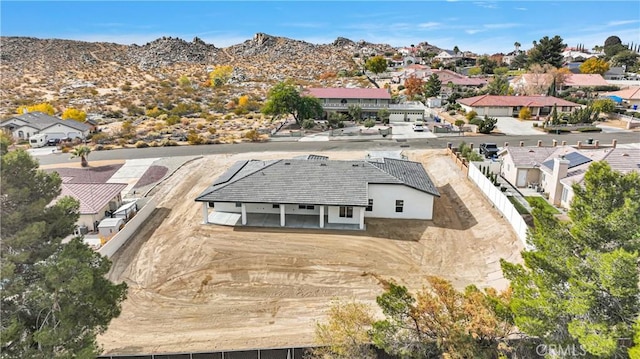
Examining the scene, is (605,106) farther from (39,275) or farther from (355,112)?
(39,275)

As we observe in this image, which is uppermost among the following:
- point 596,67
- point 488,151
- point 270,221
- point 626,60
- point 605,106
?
point 626,60

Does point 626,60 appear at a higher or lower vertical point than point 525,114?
higher

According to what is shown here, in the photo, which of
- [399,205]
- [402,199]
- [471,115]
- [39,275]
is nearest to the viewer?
[39,275]

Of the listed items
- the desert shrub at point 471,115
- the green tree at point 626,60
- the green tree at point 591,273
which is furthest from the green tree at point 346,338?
the green tree at point 626,60

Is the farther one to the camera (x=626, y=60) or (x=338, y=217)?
(x=626, y=60)

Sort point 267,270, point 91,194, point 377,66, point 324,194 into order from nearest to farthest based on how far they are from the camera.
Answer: point 267,270 < point 324,194 < point 91,194 < point 377,66

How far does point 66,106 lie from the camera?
279 ft

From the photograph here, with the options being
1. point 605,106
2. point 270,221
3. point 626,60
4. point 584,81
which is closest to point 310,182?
point 270,221

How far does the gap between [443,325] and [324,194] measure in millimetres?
16800

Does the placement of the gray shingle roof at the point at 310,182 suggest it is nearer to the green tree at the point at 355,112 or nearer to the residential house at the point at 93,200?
the residential house at the point at 93,200

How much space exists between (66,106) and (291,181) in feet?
246

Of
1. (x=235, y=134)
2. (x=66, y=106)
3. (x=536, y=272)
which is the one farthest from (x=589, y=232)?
(x=66, y=106)

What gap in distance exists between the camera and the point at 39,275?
1202 cm

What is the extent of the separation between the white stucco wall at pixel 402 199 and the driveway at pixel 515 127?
37090mm
